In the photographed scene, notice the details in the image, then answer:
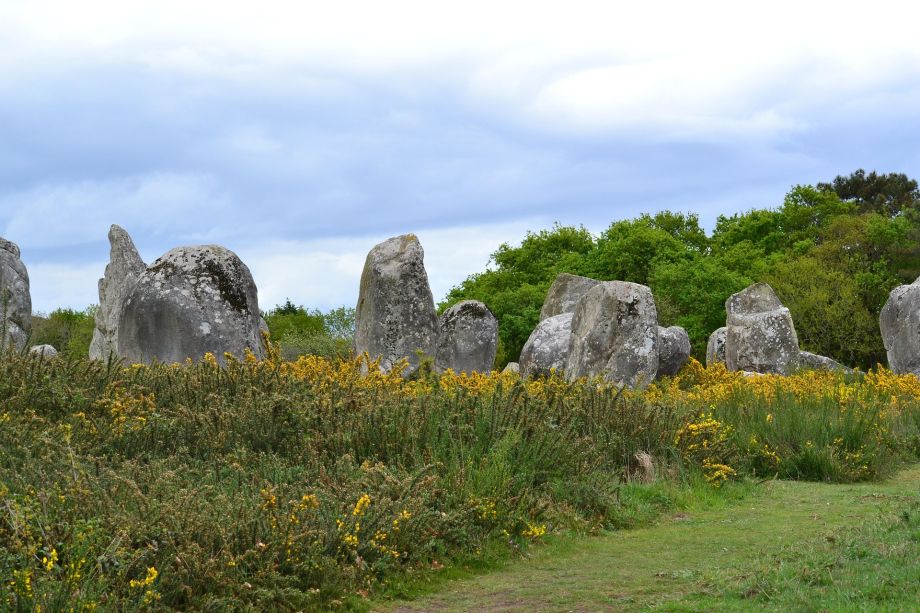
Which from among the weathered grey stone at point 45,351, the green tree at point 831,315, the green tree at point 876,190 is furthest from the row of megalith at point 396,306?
the green tree at point 876,190

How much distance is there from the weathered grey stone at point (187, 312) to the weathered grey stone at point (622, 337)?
22.0ft

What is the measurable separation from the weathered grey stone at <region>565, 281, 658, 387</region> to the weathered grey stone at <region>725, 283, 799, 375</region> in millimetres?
8860

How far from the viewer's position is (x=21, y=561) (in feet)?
18.2

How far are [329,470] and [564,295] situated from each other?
62.8 ft

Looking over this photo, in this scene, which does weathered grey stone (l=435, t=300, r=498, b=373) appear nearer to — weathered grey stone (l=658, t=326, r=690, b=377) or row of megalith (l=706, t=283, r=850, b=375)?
weathered grey stone (l=658, t=326, r=690, b=377)

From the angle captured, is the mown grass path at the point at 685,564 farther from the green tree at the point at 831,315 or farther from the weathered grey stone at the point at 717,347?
the green tree at the point at 831,315

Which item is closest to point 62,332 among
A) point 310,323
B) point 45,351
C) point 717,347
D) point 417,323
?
point 310,323

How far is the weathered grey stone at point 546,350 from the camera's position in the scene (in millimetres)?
22109

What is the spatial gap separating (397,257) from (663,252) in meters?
29.0

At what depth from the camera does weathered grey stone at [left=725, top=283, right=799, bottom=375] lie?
26609mm

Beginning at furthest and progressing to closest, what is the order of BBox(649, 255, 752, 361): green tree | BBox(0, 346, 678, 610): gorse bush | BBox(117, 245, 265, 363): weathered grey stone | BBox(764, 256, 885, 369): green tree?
1. BBox(649, 255, 752, 361): green tree
2. BBox(764, 256, 885, 369): green tree
3. BBox(117, 245, 265, 363): weathered grey stone
4. BBox(0, 346, 678, 610): gorse bush

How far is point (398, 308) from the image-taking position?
746 inches

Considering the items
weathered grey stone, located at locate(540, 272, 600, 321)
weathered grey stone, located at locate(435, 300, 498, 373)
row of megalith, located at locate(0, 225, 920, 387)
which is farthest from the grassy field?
weathered grey stone, located at locate(435, 300, 498, 373)

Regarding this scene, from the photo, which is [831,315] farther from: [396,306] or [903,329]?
[396,306]
